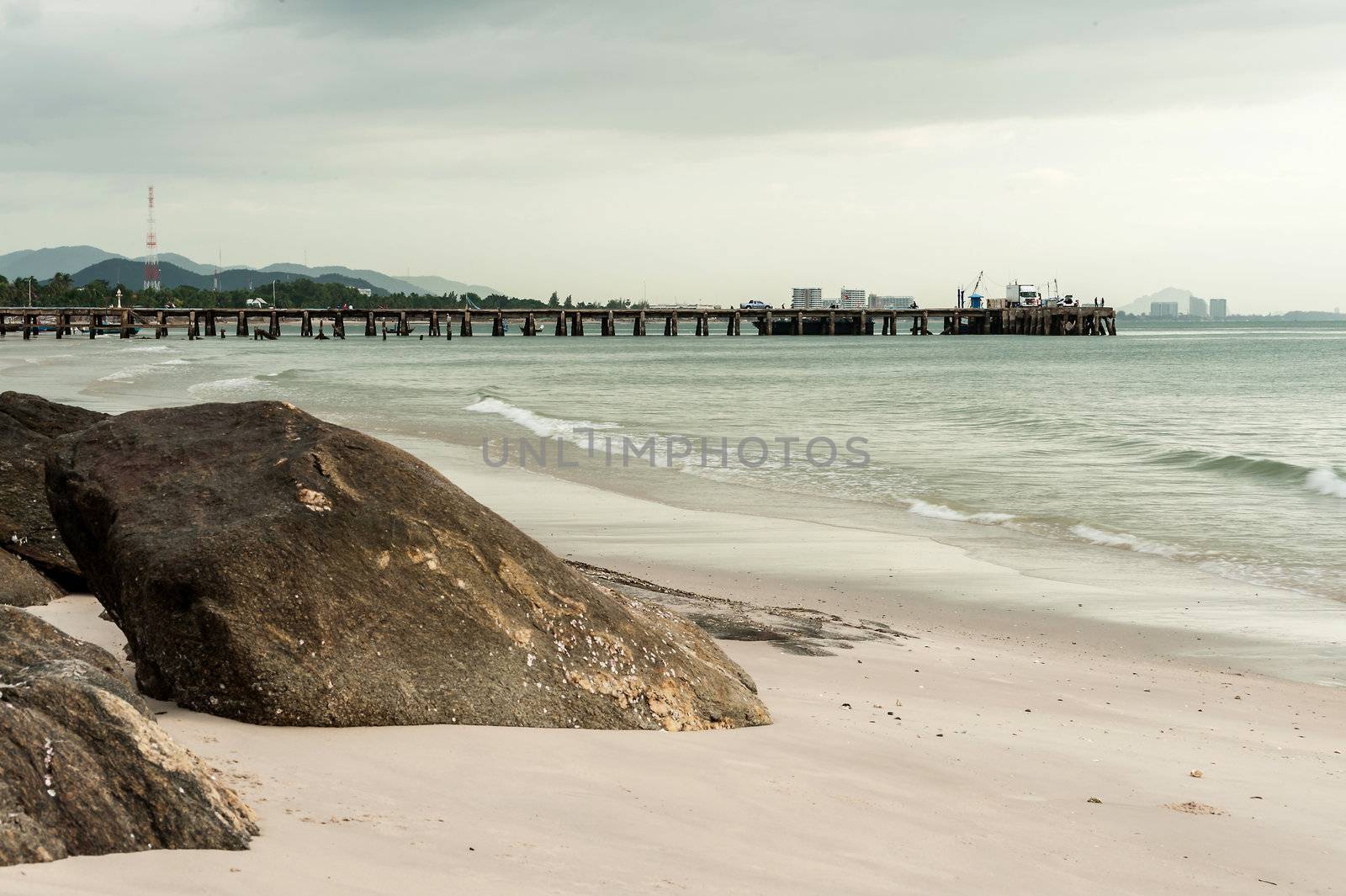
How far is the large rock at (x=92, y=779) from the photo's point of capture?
3.05 metres

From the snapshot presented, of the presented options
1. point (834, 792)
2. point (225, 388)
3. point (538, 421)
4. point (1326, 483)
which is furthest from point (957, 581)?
point (225, 388)

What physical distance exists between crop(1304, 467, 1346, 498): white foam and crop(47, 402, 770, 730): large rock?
13.7 meters

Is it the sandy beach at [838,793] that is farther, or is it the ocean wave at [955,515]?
the ocean wave at [955,515]

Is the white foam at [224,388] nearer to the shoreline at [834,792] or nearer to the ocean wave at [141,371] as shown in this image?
the ocean wave at [141,371]

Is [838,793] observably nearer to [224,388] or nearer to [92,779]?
[92,779]

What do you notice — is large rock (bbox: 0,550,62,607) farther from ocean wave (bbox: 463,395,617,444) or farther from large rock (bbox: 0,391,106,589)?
ocean wave (bbox: 463,395,617,444)

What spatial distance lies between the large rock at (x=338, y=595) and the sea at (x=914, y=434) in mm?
6498

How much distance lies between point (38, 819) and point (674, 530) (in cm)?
949

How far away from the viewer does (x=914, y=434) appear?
81.7 feet

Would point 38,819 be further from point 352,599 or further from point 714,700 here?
point 714,700

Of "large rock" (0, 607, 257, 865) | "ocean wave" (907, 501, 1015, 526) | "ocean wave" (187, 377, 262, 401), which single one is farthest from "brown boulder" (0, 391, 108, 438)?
"ocean wave" (187, 377, 262, 401)

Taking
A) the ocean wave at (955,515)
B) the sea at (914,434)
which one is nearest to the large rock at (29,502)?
the sea at (914,434)

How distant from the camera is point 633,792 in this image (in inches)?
A: 165

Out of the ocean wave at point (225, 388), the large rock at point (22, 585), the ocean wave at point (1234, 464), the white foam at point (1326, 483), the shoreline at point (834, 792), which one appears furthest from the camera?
the ocean wave at point (225, 388)
